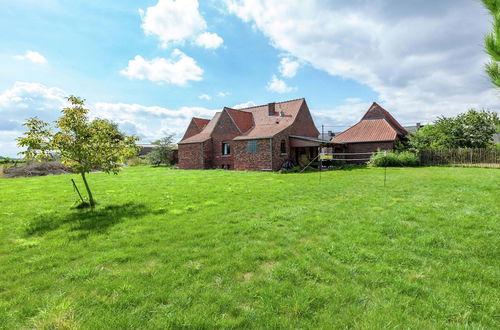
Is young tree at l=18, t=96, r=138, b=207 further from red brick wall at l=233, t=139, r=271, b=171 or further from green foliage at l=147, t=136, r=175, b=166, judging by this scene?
green foliage at l=147, t=136, r=175, b=166

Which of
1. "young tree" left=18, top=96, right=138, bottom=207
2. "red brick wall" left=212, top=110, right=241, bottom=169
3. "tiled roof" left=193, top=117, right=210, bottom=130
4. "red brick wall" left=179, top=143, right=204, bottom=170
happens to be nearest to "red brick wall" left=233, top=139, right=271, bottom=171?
"red brick wall" left=212, top=110, right=241, bottom=169

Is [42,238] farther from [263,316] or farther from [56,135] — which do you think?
[263,316]

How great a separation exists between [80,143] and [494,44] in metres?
11.0

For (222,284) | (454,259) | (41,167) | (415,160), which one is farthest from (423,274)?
(41,167)

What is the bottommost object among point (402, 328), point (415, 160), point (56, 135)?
point (402, 328)

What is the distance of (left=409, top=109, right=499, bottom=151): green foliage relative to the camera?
84.3 ft

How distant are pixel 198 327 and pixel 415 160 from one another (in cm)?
2676

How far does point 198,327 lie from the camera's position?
2840 millimetres

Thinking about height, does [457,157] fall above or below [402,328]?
above

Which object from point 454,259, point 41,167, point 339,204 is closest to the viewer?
point 454,259

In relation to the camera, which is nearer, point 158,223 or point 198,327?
point 198,327

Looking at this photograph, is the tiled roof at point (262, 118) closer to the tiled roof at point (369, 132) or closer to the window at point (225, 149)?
the window at point (225, 149)

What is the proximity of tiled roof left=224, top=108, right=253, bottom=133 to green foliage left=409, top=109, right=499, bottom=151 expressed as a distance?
1768 centimetres

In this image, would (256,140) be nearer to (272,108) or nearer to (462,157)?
(272,108)
